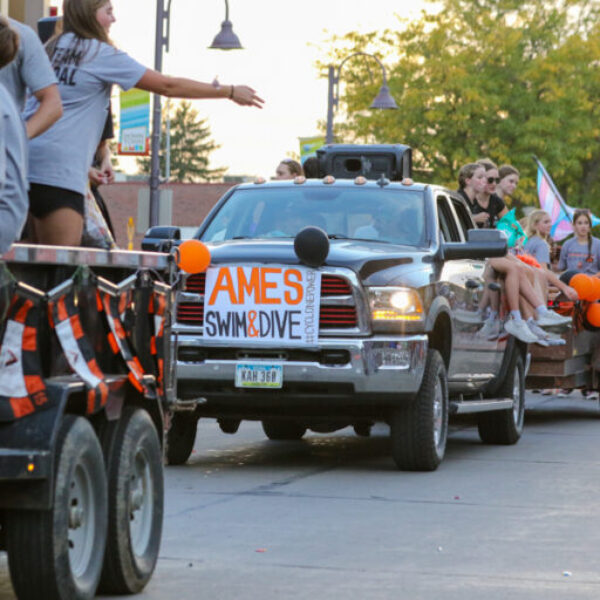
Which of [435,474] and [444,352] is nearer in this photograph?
[435,474]

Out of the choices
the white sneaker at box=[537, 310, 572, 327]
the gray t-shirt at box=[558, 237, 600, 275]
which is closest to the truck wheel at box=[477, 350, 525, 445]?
the white sneaker at box=[537, 310, 572, 327]

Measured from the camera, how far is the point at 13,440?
5395 millimetres

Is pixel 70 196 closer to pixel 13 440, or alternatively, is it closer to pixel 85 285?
pixel 85 285

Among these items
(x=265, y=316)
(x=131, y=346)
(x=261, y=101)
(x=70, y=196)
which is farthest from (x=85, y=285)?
(x=265, y=316)

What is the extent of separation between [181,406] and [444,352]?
478cm

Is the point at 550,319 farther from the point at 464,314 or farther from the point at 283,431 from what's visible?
the point at 283,431

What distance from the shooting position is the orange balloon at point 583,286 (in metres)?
15.8

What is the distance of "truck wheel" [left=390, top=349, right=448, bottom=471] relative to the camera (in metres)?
10.9

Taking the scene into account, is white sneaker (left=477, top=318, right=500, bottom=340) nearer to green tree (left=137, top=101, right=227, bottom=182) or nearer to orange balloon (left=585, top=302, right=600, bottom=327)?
orange balloon (left=585, top=302, right=600, bottom=327)

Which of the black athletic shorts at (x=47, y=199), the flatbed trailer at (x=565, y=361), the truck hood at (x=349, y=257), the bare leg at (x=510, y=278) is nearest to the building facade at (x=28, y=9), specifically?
the flatbed trailer at (x=565, y=361)

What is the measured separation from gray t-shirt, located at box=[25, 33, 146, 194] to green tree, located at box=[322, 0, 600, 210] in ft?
148

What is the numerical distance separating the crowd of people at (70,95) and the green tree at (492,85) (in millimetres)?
45075

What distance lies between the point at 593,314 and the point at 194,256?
632cm

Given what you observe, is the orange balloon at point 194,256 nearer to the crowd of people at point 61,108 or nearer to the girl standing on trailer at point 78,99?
the crowd of people at point 61,108
